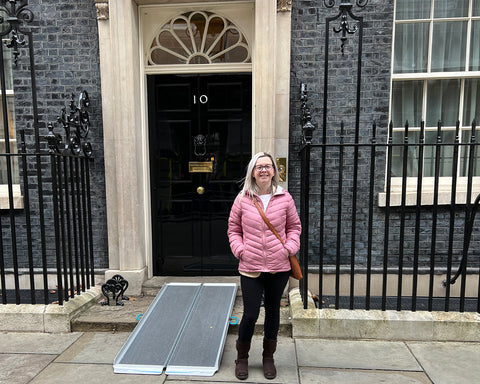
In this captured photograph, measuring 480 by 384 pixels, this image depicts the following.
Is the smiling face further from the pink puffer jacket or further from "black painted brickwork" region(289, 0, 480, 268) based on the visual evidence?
"black painted brickwork" region(289, 0, 480, 268)

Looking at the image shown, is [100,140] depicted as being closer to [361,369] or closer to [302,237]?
[302,237]

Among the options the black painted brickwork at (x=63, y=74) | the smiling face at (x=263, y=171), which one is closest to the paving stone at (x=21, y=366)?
the black painted brickwork at (x=63, y=74)

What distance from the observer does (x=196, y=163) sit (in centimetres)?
438

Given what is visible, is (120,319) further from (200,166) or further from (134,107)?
(134,107)

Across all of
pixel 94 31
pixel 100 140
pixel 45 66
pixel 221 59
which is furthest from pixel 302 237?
pixel 45 66

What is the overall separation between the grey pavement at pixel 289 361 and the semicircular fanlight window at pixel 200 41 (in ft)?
10.8

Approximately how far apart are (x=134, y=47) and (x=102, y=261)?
2.72 meters

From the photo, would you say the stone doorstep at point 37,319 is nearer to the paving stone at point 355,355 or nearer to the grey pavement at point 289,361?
the grey pavement at point 289,361

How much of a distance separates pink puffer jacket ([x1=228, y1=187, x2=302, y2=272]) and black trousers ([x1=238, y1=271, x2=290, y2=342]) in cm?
9

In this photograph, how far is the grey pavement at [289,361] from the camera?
8.85 feet

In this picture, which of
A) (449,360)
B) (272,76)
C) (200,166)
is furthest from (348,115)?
(449,360)

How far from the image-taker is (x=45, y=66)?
166 inches

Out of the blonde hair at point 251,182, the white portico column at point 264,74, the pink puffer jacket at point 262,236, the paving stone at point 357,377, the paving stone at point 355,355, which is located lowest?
the paving stone at point 355,355

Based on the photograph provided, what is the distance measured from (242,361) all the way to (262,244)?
3.27 ft
